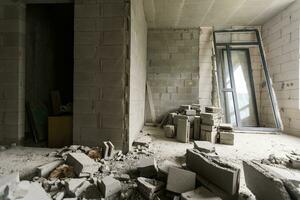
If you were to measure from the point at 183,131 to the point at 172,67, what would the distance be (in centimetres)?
249

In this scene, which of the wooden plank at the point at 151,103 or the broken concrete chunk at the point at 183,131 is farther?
the wooden plank at the point at 151,103

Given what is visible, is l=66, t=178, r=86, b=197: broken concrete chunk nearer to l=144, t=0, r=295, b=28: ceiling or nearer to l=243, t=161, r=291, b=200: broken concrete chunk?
l=243, t=161, r=291, b=200: broken concrete chunk

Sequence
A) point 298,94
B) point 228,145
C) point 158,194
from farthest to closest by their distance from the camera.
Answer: point 298,94
point 228,145
point 158,194

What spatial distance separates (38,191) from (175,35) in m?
5.33

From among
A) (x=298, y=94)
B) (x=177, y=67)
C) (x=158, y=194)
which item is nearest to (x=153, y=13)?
(x=177, y=67)

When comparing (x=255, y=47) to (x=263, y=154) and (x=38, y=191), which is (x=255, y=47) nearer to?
(x=263, y=154)

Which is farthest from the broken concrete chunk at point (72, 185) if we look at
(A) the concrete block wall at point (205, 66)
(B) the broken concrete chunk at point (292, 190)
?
(A) the concrete block wall at point (205, 66)

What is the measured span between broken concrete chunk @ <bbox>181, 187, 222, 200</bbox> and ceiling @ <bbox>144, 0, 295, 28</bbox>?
3929 mm

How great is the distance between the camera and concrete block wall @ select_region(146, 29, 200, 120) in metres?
5.86

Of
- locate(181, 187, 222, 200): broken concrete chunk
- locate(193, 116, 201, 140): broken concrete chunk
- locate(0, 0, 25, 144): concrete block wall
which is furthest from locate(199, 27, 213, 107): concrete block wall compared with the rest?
locate(0, 0, 25, 144): concrete block wall

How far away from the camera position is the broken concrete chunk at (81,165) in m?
2.19

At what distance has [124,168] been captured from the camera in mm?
2473

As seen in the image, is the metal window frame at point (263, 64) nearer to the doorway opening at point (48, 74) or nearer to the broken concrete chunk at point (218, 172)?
the broken concrete chunk at point (218, 172)

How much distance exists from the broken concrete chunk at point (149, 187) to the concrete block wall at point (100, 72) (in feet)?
3.88
